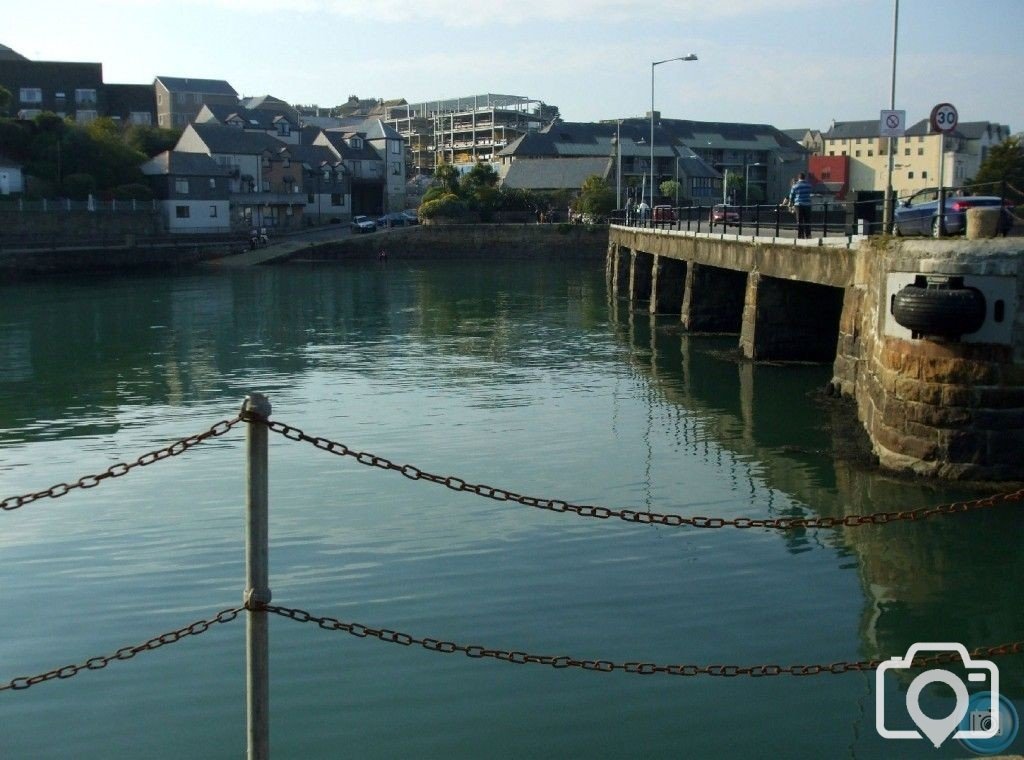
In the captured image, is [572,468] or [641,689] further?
[572,468]

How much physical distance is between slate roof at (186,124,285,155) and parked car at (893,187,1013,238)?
84.2 m

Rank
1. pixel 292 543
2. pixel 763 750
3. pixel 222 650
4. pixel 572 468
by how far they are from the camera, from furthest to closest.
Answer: pixel 572 468 < pixel 292 543 < pixel 222 650 < pixel 763 750

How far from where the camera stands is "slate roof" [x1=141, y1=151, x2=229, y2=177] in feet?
302

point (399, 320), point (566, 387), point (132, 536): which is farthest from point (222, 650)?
point (399, 320)

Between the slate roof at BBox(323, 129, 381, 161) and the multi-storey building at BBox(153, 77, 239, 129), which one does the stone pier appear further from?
the multi-storey building at BBox(153, 77, 239, 129)

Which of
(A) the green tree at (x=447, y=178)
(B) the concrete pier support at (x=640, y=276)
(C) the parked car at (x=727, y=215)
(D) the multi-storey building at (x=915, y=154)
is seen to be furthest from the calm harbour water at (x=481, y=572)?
(D) the multi-storey building at (x=915, y=154)

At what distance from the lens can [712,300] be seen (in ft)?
127

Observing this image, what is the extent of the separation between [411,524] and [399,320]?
3128 centimetres

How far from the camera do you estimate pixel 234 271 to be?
256 ft

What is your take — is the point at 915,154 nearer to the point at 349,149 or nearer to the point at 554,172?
the point at 554,172

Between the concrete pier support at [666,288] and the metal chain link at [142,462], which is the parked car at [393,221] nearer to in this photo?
the concrete pier support at [666,288]

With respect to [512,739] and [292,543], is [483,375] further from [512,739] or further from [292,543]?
[512,739]

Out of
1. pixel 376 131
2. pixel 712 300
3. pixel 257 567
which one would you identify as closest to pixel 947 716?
pixel 257 567

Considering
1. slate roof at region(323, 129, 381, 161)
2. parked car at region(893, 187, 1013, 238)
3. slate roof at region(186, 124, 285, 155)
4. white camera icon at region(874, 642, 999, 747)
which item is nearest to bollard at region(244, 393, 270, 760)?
white camera icon at region(874, 642, 999, 747)
